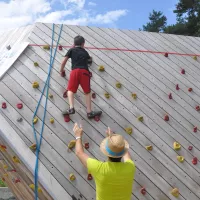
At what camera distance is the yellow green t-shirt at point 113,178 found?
9.44ft

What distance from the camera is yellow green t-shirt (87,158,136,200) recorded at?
2877 mm

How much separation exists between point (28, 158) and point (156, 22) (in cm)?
3449

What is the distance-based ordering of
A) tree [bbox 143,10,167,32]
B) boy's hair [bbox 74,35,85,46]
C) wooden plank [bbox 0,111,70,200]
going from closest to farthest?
wooden plank [bbox 0,111,70,200], boy's hair [bbox 74,35,85,46], tree [bbox 143,10,167,32]

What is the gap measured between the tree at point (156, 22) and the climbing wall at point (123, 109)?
3056 centimetres

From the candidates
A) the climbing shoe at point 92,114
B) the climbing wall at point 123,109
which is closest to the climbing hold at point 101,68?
the climbing wall at point 123,109

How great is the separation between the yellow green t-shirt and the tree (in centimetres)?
3416

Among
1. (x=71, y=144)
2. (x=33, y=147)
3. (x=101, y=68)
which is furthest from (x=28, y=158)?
(x=101, y=68)

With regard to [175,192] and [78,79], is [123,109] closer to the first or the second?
[78,79]

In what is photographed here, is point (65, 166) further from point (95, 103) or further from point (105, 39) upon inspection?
point (105, 39)

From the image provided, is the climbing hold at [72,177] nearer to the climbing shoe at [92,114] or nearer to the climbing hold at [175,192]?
the climbing shoe at [92,114]

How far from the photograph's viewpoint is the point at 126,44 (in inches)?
255

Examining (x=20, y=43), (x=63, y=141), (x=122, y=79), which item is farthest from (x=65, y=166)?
(x=20, y=43)

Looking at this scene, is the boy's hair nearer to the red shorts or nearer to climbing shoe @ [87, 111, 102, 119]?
the red shorts

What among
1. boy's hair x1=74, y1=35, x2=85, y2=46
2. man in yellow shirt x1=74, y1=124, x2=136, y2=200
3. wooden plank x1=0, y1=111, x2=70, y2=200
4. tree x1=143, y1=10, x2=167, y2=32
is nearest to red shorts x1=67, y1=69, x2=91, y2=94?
boy's hair x1=74, y1=35, x2=85, y2=46
